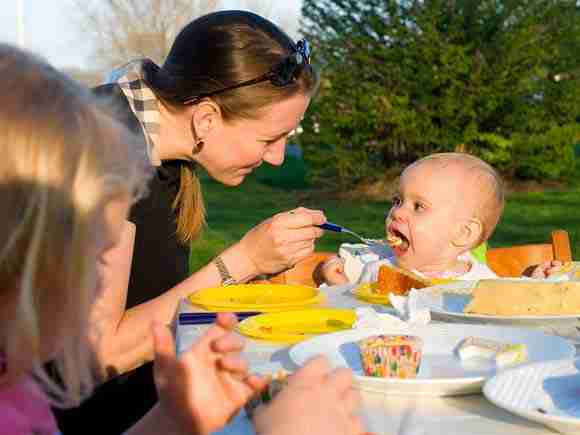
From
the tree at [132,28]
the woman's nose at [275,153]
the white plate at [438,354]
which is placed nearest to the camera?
the white plate at [438,354]

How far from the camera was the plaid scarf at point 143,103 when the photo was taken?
2906mm

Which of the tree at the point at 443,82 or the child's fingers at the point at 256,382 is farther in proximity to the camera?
the tree at the point at 443,82

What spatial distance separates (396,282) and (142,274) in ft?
2.91

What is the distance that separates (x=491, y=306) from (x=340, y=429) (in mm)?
931

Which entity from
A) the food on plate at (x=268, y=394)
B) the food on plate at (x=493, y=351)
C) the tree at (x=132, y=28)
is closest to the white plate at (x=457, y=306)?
the food on plate at (x=493, y=351)

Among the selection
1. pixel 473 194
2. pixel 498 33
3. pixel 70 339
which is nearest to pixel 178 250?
pixel 473 194

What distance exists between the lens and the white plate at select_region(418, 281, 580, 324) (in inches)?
82.4

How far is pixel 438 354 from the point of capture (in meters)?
1.79

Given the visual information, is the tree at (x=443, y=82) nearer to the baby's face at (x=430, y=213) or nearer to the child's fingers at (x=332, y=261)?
the baby's face at (x=430, y=213)

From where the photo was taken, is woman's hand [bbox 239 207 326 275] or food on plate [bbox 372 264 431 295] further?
woman's hand [bbox 239 207 326 275]

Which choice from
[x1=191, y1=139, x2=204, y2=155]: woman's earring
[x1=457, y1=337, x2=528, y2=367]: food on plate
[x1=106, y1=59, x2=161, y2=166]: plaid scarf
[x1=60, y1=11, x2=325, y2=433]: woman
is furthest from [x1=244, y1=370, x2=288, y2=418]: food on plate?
[x1=191, y1=139, x2=204, y2=155]: woman's earring

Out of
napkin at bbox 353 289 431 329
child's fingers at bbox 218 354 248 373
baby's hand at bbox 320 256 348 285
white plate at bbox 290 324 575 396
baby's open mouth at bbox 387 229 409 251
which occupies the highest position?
child's fingers at bbox 218 354 248 373

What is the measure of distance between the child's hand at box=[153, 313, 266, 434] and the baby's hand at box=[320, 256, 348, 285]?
73.5 inches

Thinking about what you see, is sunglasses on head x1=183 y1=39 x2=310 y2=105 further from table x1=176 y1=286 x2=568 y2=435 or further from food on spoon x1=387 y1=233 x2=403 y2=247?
table x1=176 y1=286 x2=568 y2=435
